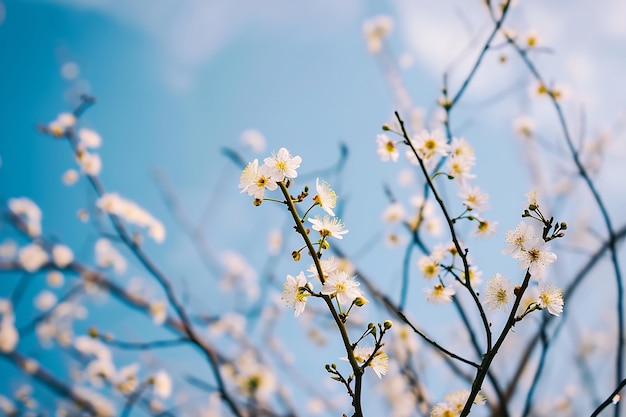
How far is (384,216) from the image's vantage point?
11.7ft

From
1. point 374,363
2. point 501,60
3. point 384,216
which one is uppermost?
point 501,60

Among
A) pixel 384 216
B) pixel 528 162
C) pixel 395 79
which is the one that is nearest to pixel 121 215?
pixel 384 216

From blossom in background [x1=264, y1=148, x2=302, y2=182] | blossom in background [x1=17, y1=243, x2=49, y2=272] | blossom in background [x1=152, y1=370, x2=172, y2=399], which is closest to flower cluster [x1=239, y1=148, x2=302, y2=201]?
blossom in background [x1=264, y1=148, x2=302, y2=182]

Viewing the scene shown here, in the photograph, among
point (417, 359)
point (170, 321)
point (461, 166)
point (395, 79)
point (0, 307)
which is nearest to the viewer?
point (461, 166)

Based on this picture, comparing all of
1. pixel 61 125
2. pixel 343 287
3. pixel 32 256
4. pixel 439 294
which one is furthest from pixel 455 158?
pixel 32 256

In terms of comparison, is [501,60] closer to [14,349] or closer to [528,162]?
[528,162]

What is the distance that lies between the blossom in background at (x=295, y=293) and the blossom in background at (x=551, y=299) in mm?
668

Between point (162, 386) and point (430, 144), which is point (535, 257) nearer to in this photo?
point (430, 144)

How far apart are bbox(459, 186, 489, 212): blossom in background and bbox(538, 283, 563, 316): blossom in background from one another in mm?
406

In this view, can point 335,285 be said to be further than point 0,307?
No

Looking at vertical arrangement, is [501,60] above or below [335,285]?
above

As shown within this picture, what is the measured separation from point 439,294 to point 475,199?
372mm

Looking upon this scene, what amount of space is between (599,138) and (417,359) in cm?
323

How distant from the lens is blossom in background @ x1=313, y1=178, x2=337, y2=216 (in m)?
1.31
